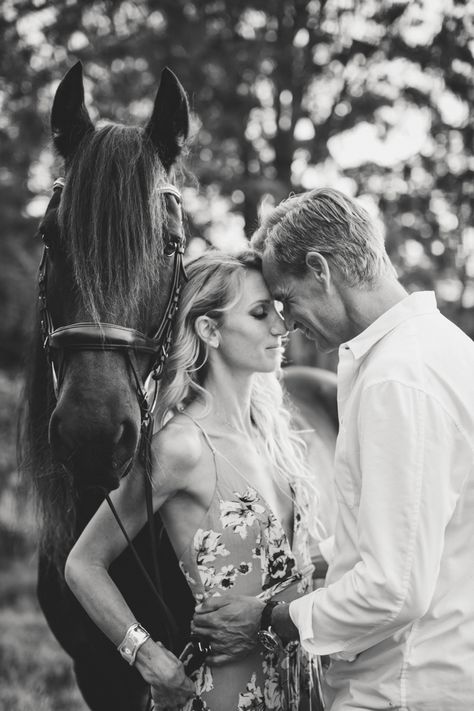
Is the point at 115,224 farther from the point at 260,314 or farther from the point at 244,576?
the point at 244,576

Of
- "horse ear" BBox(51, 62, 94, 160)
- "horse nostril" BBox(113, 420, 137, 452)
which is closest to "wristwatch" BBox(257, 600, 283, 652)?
"horse nostril" BBox(113, 420, 137, 452)

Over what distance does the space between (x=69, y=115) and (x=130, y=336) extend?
0.89 meters

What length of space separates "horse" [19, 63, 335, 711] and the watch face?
0.35m

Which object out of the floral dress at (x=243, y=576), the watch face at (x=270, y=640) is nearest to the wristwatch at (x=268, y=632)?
the watch face at (x=270, y=640)

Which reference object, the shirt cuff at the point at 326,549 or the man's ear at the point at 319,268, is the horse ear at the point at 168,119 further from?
the shirt cuff at the point at 326,549

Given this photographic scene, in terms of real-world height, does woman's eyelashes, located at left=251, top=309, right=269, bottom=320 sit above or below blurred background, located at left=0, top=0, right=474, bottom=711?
below

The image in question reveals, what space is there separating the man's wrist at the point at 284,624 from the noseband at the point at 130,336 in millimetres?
647

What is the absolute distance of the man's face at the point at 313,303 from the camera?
1.93m

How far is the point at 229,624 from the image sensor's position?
6.38ft

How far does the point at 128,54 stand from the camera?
446cm

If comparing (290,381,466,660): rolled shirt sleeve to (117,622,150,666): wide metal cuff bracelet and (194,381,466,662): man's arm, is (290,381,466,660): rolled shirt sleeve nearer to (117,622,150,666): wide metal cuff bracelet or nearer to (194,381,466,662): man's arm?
(194,381,466,662): man's arm

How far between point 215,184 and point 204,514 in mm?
3053

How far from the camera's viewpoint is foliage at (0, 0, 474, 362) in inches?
165

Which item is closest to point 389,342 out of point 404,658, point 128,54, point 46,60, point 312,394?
point 404,658
